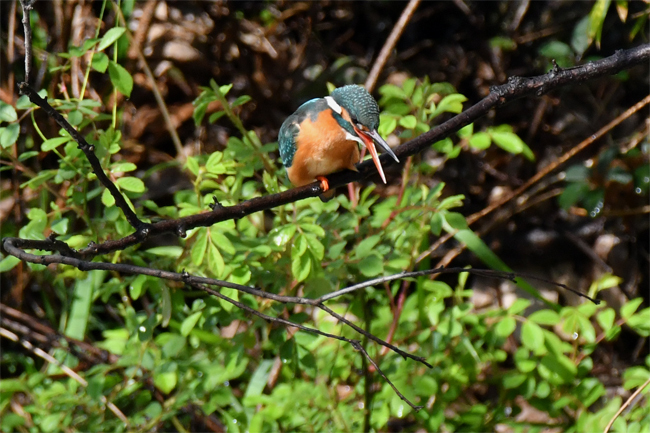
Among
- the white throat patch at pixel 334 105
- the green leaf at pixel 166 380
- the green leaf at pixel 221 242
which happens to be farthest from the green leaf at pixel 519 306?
the green leaf at pixel 166 380

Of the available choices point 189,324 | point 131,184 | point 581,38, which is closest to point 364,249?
point 189,324

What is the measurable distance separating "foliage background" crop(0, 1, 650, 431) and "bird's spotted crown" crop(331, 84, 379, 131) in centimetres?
16

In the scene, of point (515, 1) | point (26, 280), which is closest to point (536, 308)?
point (515, 1)

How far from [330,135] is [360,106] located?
12cm

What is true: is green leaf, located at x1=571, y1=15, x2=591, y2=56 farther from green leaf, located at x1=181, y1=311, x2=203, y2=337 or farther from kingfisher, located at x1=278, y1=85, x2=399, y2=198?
green leaf, located at x1=181, y1=311, x2=203, y2=337

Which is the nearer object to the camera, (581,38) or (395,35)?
(395,35)

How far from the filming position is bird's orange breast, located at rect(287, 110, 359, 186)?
71.8 inches

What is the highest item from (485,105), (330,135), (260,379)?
(485,105)

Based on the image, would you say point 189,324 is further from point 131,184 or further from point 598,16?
point 598,16

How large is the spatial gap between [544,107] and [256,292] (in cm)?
282

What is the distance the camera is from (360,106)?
179 cm

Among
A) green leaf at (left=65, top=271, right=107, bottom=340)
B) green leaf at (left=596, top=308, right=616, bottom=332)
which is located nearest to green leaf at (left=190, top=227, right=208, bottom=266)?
green leaf at (left=65, top=271, right=107, bottom=340)

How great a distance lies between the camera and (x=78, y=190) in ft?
6.39

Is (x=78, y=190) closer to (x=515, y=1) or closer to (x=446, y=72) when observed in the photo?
(x=446, y=72)
